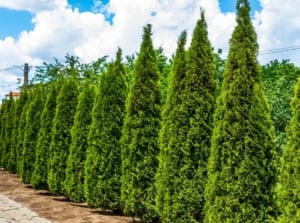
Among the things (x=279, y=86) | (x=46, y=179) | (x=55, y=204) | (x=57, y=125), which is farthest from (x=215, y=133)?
(x=46, y=179)

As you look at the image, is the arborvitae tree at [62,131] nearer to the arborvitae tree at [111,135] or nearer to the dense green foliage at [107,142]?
the dense green foliage at [107,142]

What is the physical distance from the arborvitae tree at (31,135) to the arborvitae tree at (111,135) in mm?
5369

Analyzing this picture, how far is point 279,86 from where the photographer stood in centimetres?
829

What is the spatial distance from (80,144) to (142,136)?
320 centimetres

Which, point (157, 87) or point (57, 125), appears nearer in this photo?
point (157, 87)

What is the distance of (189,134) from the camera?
7.38m

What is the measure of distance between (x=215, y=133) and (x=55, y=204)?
6.09 m

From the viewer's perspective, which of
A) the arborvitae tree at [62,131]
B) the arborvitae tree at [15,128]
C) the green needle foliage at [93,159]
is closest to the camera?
the green needle foliage at [93,159]

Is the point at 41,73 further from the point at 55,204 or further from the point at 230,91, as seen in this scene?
the point at 230,91

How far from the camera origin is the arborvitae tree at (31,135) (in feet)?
49.9

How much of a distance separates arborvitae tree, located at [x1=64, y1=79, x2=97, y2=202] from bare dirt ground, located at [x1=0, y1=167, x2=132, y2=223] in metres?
0.35

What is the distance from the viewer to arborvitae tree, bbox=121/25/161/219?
8.57m

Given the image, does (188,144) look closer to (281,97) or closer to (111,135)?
(281,97)

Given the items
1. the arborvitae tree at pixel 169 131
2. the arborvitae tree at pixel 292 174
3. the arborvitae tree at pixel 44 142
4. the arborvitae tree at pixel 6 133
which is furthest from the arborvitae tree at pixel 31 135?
the arborvitae tree at pixel 292 174
